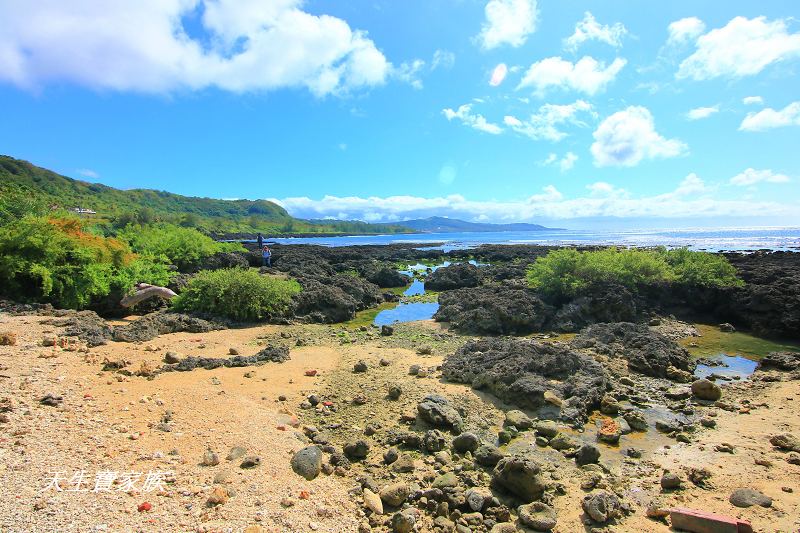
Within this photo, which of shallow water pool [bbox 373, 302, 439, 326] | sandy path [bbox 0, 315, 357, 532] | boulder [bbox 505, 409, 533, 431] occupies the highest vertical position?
sandy path [bbox 0, 315, 357, 532]

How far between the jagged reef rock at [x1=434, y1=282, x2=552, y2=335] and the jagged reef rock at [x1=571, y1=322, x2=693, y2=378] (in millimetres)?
2653

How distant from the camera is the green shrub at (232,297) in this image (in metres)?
17.5

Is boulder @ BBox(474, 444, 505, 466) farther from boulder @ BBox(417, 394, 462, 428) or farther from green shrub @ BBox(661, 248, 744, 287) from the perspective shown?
green shrub @ BBox(661, 248, 744, 287)

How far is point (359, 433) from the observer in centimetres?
809

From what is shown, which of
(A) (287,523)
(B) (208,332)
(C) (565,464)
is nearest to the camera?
(A) (287,523)

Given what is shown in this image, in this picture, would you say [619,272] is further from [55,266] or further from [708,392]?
[55,266]

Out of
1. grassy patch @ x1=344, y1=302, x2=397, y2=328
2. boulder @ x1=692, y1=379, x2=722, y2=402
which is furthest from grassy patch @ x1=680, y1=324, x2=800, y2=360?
grassy patch @ x1=344, y1=302, x2=397, y2=328

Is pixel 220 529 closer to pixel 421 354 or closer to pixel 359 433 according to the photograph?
pixel 359 433

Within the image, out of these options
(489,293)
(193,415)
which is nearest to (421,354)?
(193,415)

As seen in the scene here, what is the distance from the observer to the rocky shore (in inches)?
214

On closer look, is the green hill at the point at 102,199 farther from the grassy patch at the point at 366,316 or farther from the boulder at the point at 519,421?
the boulder at the point at 519,421

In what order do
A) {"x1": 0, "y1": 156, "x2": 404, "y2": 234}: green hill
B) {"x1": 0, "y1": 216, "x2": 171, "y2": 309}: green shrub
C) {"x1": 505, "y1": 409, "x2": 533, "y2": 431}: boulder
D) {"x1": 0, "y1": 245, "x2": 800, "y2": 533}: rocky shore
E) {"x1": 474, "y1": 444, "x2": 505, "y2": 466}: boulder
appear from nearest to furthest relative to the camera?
{"x1": 0, "y1": 245, "x2": 800, "y2": 533}: rocky shore → {"x1": 474, "y1": 444, "x2": 505, "y2": 466}: boulder → {"x1": 505, "y1": 409, "x2": 533, "y2": 431}: boulder → {"x1": 0, "y1": 216, "x2": 171, "y2": 309}: green shrub → {"x1": 0, "y1": 156, "x2": 404, "y2": 234}: green hill

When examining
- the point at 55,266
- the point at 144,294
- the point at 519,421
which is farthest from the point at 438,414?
the point at 55,266

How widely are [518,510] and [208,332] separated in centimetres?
1305
